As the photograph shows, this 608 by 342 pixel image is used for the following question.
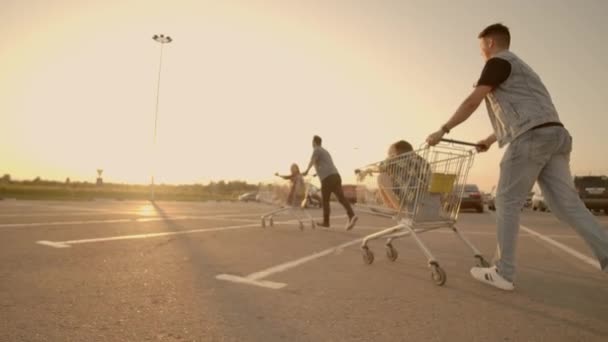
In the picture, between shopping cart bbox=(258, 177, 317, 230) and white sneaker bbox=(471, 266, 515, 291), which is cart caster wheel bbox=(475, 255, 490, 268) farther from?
shopping cart bbox=(258, 177, 317, 230)

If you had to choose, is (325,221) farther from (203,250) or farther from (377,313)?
(377,313)

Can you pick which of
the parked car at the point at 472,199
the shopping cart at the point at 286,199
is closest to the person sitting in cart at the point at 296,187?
the shopping cart at the point at 286,199

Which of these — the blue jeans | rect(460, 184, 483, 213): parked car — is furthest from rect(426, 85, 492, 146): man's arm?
rect(460, 184, 483, 213): parked car

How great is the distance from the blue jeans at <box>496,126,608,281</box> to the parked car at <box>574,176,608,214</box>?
1966 cm

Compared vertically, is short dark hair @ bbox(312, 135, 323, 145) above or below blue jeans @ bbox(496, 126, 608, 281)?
above

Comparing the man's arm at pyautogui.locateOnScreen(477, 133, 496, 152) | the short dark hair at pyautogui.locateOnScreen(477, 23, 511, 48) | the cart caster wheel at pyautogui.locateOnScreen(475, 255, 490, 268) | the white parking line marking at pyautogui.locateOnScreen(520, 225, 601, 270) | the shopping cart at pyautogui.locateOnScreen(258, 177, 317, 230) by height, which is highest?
the short dark hair at pyautogui.locateOnScreen(477, 23, 511, 48)

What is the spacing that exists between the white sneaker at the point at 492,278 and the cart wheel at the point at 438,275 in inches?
13.2

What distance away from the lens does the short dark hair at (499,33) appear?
3.65 metres

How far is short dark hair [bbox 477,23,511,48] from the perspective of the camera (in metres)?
3.65

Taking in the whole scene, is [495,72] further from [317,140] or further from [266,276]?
[317,140]

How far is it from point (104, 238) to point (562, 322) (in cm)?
566

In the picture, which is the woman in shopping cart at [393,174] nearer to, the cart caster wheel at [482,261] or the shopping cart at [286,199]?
the cart caster wheel at [482,261]

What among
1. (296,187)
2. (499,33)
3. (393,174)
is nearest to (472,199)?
(296,187)

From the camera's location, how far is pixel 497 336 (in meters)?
2.31
